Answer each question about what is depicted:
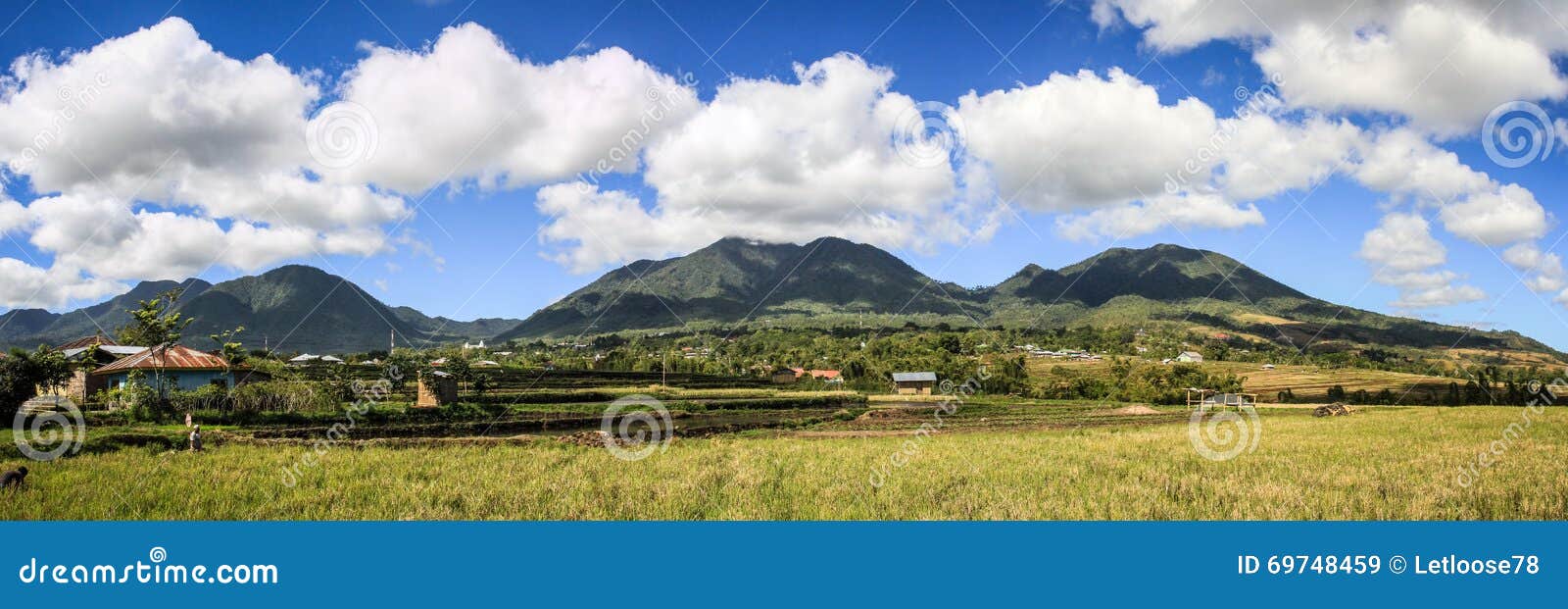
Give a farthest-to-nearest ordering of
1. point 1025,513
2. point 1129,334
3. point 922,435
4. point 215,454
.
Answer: point 1129,334, point 922,435, point 215,454, point 1025,513

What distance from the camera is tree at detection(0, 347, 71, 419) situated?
23.7 m

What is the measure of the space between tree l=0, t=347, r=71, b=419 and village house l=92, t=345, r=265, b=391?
362 centimetres

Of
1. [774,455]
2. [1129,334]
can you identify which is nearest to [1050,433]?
[774,455]

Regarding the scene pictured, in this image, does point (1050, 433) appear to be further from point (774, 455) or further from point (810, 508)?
point (810, 508)

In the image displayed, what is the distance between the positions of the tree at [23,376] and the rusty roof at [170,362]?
12.5 ft

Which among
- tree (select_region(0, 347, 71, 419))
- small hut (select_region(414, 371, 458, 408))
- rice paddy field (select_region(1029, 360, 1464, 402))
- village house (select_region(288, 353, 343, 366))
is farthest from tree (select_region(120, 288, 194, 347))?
rice paddy field (select_region(1029, 360, 1464, 402))

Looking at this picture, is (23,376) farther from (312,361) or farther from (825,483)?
(312,361)

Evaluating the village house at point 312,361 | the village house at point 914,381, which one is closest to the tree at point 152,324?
the village house at point 312,361

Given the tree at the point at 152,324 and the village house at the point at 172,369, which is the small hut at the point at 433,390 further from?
the tree at the point at 152,324

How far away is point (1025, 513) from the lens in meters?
9.95

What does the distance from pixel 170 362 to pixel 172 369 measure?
377mm

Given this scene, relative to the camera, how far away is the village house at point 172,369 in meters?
31.6

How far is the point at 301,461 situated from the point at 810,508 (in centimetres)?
1353

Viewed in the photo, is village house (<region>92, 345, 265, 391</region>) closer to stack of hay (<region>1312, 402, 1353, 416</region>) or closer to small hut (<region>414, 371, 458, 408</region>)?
small hut (<region>414, 371, 458, 408</region>)
